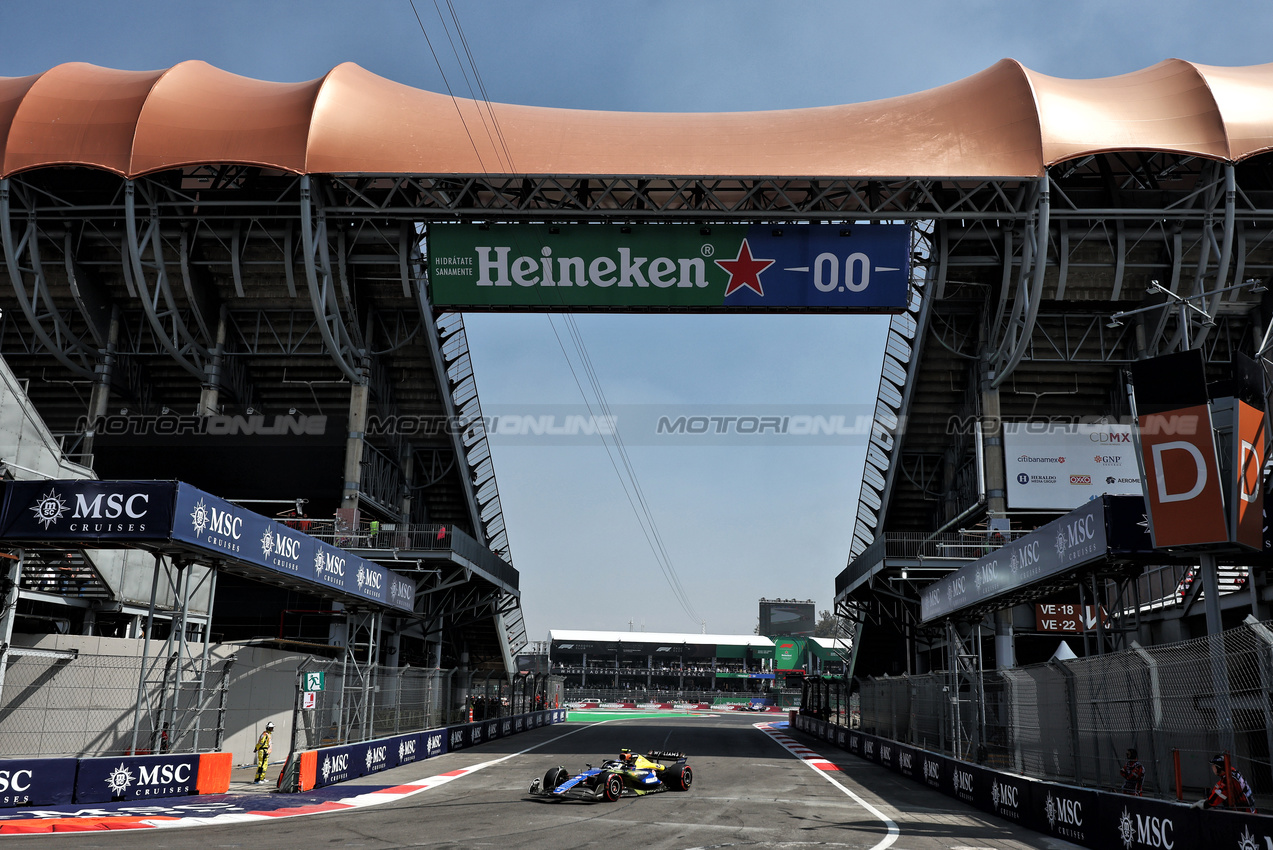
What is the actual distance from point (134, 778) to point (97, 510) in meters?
4.71

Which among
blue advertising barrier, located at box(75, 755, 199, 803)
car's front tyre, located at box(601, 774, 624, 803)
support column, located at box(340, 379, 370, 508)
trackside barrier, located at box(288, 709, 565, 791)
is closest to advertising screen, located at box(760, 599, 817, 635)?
trackside barrier, located at box(288, 709, 565, 791)

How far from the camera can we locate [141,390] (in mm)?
41969

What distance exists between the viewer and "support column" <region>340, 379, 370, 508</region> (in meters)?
37.1

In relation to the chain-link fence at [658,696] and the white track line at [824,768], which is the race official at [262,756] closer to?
the white track line at [824,768]

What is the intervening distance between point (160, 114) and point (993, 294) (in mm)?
30992

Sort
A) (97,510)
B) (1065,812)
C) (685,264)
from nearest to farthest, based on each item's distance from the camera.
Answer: (1065,812), (97,510), (685,264)

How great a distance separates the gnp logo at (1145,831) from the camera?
1107 centimetres

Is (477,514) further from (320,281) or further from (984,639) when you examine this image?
(984,639)

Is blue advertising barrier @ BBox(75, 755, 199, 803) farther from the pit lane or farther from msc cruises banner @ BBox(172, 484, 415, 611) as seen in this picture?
msc cruises banner @ BBox(172, 484, 415, 611)

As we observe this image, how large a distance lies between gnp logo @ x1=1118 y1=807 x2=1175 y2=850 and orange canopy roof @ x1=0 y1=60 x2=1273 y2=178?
22.9 m

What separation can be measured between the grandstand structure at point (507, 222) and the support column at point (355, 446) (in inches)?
7.0

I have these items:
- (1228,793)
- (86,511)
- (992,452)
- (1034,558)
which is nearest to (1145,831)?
(1228,793)

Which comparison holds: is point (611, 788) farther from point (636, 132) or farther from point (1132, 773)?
point (636, 132)

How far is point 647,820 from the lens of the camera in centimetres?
1504
